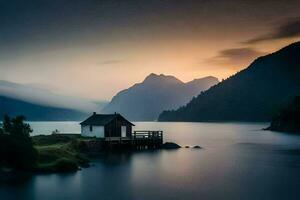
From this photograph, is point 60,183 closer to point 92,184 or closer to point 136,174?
point 92,184

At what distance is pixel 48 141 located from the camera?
7706 centimetres

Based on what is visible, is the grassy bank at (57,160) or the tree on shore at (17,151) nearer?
the tree on shore at (17,151)

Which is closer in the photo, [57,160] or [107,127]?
[57,160]

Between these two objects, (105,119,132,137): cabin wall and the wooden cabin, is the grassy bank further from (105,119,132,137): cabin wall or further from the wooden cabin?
(105,119,132,137): cabin wall

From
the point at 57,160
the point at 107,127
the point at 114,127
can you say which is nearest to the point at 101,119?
the point at 107,127

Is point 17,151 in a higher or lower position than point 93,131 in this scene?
lower

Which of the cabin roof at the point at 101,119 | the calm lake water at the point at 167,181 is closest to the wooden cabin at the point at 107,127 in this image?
the cabin roof at the point at 101,119

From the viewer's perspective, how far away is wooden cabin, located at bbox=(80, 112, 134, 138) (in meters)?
87.2

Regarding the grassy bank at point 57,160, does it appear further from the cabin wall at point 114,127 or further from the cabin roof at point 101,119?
the cabin roof at point 101,119

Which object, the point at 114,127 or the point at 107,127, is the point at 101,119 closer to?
the point at 107,127

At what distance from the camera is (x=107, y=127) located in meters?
87.4

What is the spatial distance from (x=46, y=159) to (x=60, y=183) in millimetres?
10079

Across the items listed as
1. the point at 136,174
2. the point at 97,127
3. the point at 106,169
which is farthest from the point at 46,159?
the point at 97,127

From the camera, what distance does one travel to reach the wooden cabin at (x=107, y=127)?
8725 cm
